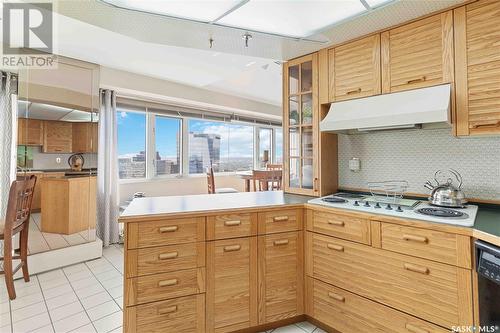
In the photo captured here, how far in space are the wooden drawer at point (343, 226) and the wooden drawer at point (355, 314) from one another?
0.37m

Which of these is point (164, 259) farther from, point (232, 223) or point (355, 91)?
point (355, 91)

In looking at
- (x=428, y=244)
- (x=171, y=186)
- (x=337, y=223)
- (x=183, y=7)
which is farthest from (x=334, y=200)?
(x=171, y=186)

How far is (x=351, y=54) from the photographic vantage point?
210 centimetres

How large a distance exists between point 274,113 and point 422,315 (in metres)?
5.03

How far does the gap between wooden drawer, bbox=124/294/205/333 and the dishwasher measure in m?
1.49

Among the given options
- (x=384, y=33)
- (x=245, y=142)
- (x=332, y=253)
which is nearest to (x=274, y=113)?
(x=245, y=142)

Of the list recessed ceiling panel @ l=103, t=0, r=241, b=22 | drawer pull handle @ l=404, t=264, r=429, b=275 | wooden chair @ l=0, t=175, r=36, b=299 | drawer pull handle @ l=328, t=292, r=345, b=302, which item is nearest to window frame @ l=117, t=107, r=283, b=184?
wooden chair @ l=0, t=175, r=36, b=299

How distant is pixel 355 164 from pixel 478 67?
107 cm

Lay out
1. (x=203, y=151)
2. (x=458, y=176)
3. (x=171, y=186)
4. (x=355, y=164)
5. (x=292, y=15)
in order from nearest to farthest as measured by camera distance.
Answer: (x=292, y=15) → (x=458, y=176) → (x=355, y=164) → (x=171, y=186) → (x=203, y=151)

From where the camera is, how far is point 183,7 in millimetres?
1647

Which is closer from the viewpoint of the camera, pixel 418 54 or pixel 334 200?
pixel 418 54

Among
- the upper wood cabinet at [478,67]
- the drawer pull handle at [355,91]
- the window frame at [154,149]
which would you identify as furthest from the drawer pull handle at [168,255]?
the window frame at [154,149]

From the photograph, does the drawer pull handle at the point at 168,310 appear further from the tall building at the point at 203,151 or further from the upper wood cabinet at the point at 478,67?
the tall building at the point at 203,151

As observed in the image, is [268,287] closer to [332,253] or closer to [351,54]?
[332,253]
